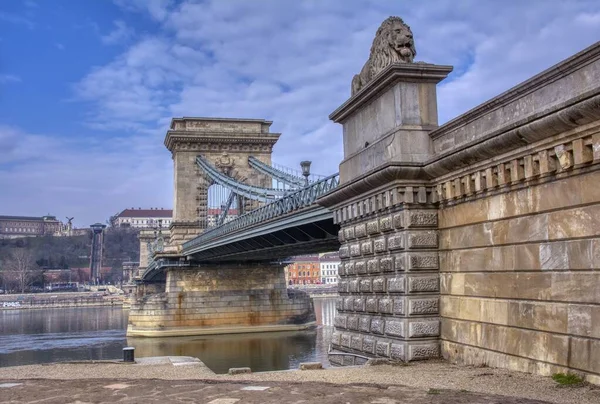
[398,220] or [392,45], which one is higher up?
[392,45]

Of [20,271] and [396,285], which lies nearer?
[396,285]

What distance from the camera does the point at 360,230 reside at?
15250mm

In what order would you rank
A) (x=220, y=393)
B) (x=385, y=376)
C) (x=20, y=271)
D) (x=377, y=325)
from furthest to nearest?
1. (x=20, y=271)
2. (x=377, y=325)
3. (x=385, y=376)
4. (x=220, y=393)

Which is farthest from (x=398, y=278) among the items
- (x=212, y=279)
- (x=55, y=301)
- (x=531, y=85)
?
(x=55, y=301)

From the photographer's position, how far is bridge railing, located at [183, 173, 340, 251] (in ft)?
76.8

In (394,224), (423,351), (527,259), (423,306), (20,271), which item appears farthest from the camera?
(20,271)

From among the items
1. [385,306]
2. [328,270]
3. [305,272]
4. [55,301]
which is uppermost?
[328,270]

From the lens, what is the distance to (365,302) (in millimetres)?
14789

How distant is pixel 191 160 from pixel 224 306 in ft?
49.6

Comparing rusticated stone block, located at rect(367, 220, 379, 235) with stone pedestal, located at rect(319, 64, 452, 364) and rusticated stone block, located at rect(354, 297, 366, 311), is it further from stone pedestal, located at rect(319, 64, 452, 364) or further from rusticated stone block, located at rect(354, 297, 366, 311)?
rusticated stone block, located at rect(354, 297, 366, 311)

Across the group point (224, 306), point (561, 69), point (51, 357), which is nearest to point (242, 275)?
point (224, 306)

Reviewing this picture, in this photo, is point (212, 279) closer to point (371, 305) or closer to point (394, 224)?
point (371, 305)

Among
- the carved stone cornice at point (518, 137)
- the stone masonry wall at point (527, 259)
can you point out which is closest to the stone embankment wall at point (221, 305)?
the stone masonry wall at point (527, 259)

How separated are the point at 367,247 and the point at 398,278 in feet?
5.79
